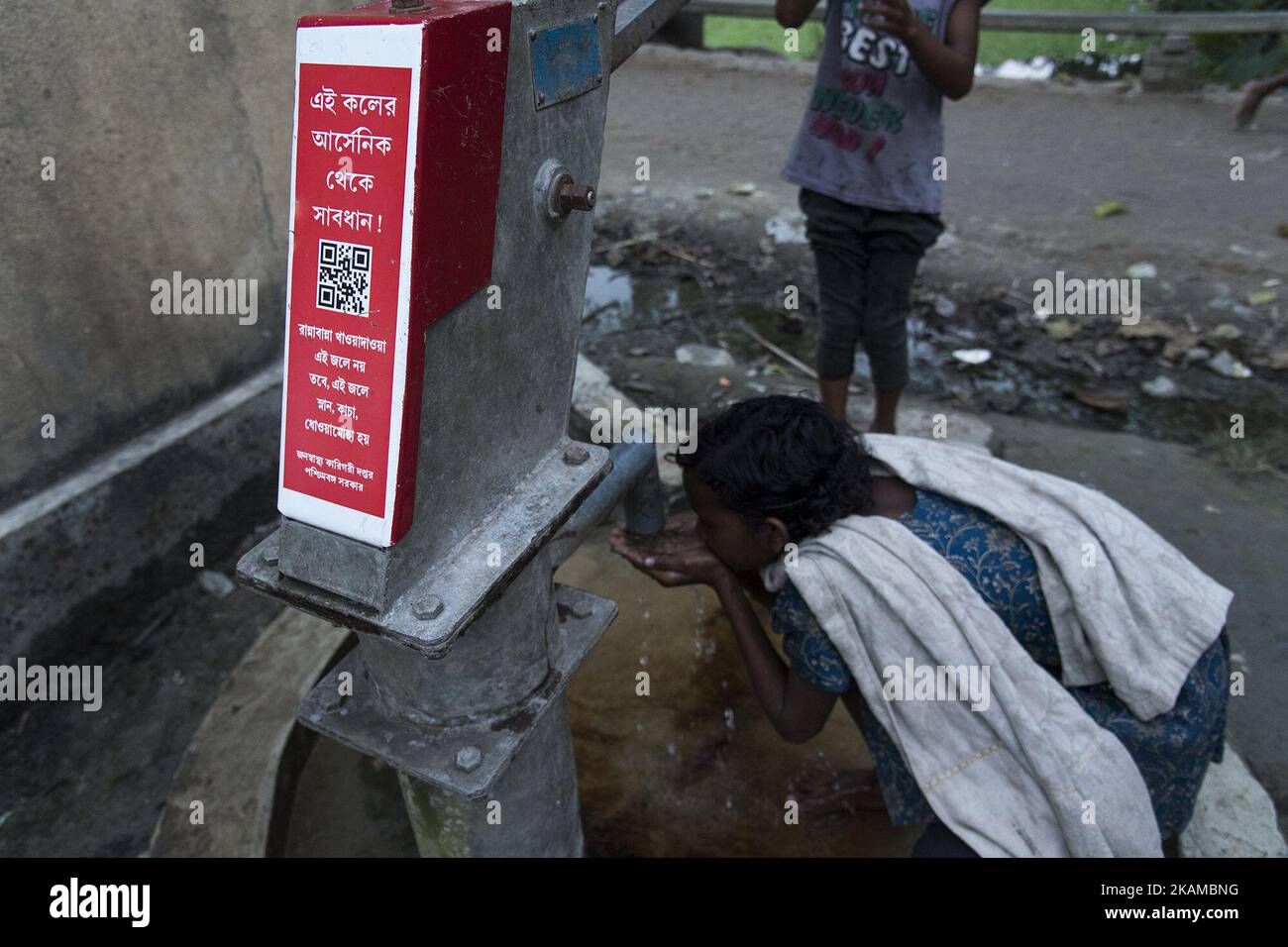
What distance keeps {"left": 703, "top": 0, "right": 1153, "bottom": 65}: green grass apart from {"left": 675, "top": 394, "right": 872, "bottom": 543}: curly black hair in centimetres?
814

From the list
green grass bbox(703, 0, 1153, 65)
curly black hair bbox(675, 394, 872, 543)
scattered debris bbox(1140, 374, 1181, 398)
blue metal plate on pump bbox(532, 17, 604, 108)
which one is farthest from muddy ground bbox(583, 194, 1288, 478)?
green grass bbox(703, 0, 1153, 65)

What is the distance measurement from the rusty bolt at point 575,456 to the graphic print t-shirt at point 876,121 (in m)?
1.89

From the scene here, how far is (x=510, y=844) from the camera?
1.50 m

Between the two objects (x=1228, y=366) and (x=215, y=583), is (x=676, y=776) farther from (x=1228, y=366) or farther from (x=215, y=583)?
(x=1228, y=366)

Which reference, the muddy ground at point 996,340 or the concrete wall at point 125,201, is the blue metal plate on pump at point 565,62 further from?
the muddy ground at point 996,340

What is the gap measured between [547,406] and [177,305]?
197 cm

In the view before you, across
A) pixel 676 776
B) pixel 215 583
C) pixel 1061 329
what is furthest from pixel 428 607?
pixel 1061 329

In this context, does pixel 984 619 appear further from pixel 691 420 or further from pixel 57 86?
pixel 57 86

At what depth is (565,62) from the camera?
3.35 ft

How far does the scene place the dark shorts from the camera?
2875 millimetres

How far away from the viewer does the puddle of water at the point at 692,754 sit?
2209 mm

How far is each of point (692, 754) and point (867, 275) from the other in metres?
1.60

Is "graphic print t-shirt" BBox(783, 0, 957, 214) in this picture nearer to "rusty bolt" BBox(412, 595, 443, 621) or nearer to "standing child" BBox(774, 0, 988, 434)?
"standing child" BBox(774, 0, 988, 434)
